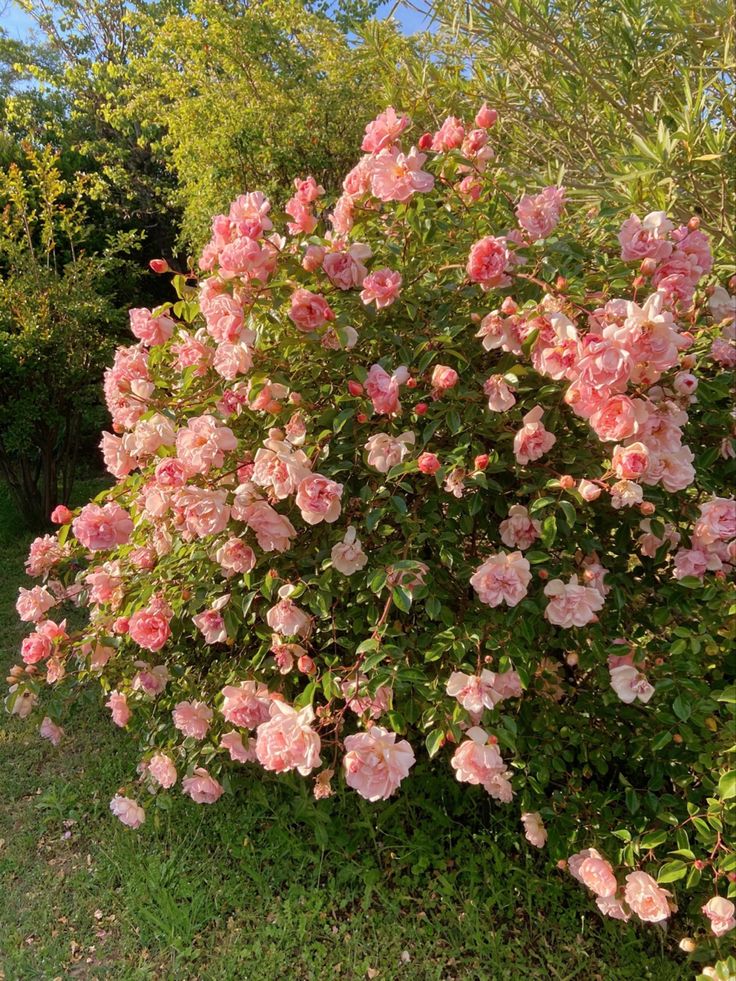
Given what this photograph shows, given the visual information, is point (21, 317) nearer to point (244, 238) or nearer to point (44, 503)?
point (44, 503)

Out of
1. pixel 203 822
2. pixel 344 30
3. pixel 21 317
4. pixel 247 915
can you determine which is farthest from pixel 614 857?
pixel 344 30

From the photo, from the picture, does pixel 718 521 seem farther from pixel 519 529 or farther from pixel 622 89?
pixel 622 89

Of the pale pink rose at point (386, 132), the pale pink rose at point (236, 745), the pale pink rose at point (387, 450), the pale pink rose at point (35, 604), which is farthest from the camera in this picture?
the pale pink rose at point (35, 604)

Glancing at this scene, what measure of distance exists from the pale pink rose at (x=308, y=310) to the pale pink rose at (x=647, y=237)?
2.40ft

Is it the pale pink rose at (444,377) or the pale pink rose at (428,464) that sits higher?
the pale pink rose at (444,377)

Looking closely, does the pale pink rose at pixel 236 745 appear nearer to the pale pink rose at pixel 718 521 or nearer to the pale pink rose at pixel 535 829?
the pale pink rose at pixel 535 829

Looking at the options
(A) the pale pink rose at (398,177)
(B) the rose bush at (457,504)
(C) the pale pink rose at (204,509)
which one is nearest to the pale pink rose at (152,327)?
(B) the rose bush at (457,504)

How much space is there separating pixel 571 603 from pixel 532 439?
0.38 metres

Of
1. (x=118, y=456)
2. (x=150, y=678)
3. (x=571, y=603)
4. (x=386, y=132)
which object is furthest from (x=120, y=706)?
(x=386, y=132)

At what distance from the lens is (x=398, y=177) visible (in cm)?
176

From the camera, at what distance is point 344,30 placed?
8266 millimetres

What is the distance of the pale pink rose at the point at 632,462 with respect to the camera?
1.48m

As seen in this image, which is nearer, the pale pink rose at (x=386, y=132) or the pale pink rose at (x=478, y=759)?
the pale pink rose at (x=478, y=759)

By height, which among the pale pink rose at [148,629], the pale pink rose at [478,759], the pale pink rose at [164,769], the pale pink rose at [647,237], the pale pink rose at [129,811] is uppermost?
the pale pink rose at [647,237]
